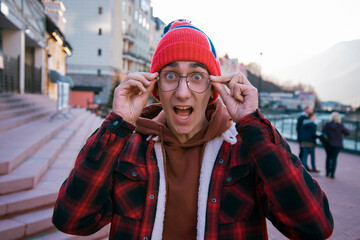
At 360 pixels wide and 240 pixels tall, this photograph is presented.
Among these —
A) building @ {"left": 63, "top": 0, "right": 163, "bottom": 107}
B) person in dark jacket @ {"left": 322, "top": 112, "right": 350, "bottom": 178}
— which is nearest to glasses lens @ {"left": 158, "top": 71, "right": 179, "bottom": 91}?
person in dark jacket @ {"left": 322, "top": 112, "right": 350, "bottom": 178}

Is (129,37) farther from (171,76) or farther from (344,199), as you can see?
(171,76)

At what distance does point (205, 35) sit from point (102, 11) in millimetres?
39494

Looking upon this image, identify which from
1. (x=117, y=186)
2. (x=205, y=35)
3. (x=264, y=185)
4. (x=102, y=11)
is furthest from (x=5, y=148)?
(x=102, y=11)

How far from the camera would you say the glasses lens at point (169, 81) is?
181cm

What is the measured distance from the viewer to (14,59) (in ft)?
39.4

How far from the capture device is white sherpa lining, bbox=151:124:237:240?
153 cm

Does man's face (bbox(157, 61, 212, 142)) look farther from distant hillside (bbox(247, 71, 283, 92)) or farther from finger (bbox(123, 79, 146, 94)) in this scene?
distant hillside (bbox(247, 71, 283, 92))

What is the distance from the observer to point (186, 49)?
1788mm

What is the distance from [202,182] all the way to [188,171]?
0.14 m

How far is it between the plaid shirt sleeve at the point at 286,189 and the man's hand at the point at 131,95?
0.72 m

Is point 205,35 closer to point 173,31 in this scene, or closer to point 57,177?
point 173,31

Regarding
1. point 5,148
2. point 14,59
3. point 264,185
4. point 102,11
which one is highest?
point 102,11

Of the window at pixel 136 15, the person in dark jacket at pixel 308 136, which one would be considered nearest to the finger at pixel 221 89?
the person in dark jacket at pixel 308 136

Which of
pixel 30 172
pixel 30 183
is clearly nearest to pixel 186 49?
pixel 30 183
